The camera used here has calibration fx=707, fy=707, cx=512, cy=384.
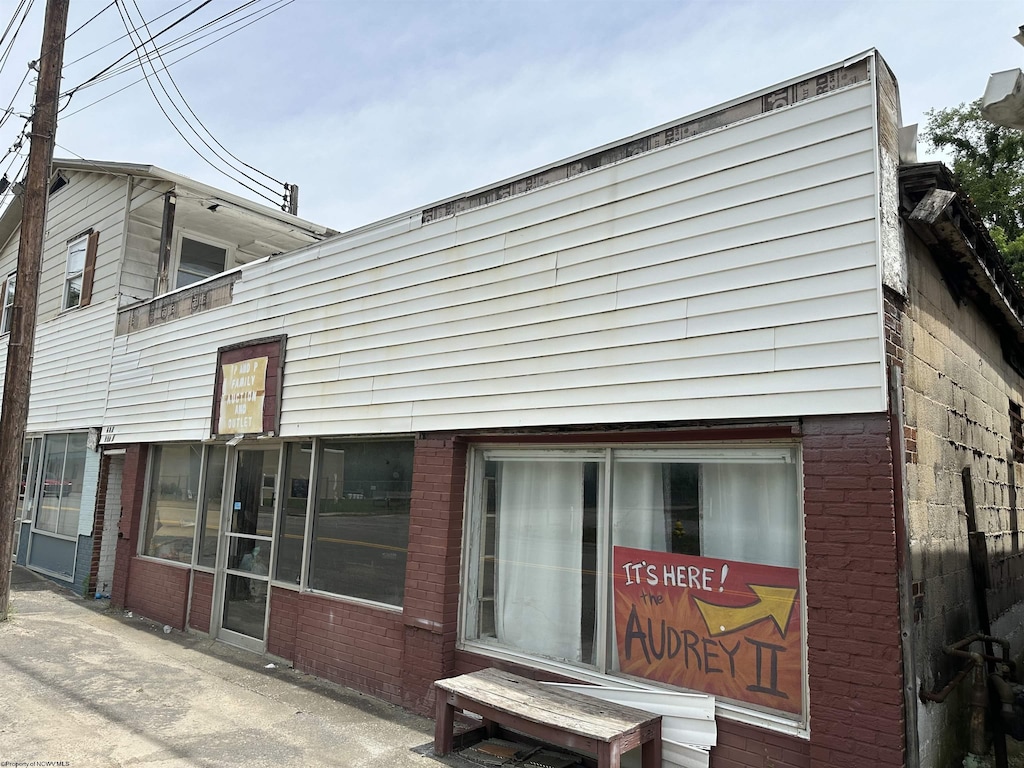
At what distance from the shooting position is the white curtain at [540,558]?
5.54 metres

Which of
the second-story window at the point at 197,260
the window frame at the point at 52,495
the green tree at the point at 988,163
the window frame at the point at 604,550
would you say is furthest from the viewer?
the green tree at the point at 988,163

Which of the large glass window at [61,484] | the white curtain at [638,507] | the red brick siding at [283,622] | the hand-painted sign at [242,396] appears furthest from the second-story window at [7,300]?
the white curtain at [638,507]

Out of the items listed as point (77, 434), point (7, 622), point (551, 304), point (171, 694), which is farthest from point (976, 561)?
point (77, 434)

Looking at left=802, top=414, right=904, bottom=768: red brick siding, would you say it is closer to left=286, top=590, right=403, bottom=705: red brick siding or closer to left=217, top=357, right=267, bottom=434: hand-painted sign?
left=286, top=590, right=403, bottom=705: red brick siding

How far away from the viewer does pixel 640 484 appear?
524 cm

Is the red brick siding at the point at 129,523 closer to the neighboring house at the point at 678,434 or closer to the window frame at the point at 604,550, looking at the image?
the neighboring house at the point at 678,434

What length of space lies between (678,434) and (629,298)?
104 centimetres

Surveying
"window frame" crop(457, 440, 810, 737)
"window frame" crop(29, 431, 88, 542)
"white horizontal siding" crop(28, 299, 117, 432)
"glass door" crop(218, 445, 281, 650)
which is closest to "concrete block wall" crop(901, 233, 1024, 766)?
"window frame" crop(457, 440, 810, 737)

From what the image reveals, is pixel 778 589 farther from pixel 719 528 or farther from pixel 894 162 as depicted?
pixel 894 162

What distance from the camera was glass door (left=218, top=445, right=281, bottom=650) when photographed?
27.3ft

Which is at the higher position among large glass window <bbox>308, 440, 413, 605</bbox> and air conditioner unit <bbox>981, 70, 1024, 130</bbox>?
air conditioner unit <bbox>981, 70, 1024, 130</bbox>

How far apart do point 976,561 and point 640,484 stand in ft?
9.24

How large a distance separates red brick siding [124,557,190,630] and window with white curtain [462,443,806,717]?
5.27 m

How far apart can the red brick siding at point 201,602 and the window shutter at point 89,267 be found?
6.22 meters
